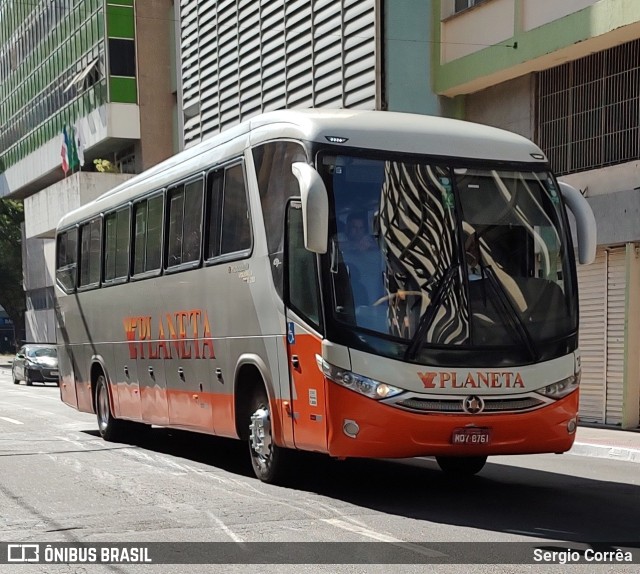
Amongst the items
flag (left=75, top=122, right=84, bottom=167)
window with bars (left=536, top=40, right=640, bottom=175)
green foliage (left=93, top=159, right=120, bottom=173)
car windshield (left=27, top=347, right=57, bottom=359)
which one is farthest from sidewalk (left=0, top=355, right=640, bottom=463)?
flag (left=75, top=122, right=84, bottom=167)

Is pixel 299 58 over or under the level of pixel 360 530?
over

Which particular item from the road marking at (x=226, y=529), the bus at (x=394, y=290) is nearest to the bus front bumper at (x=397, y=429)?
the bus at (x=394, y=290)

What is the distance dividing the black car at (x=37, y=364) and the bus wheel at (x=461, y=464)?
2857cm

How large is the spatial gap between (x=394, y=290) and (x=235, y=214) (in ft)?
8.61

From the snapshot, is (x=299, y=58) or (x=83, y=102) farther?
(x=83, y=102)

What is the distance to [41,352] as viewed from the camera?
1592 inches

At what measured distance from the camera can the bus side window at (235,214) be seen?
37.8 ft

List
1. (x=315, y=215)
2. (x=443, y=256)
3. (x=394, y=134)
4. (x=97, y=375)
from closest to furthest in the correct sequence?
(x=315, y=215) < (x=443, y=256) < (x=394, y=134) < (x=97, y=375)

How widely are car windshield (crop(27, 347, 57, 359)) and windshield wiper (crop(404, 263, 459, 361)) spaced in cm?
3189

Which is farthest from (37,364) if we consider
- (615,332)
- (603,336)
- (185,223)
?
(185,223)

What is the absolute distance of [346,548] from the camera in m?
8.00

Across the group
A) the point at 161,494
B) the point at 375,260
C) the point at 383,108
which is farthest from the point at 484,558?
the point at 383,108

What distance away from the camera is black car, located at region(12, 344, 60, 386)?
3956cm

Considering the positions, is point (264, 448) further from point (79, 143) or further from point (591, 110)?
point (79, 143)
